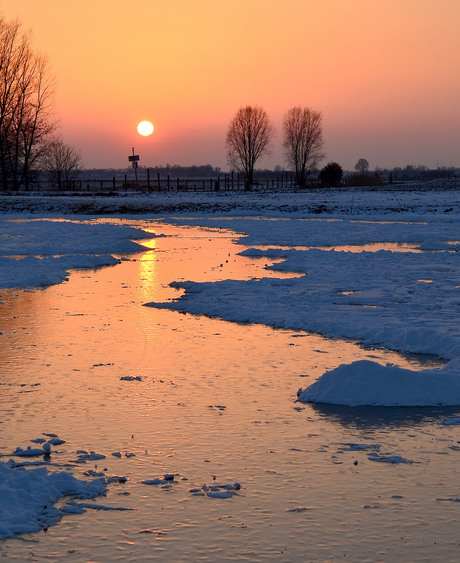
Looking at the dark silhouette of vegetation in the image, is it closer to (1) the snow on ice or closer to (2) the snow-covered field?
(2) the snow-covered field

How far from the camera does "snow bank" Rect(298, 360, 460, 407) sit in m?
7.16

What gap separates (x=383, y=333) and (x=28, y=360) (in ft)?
14.0

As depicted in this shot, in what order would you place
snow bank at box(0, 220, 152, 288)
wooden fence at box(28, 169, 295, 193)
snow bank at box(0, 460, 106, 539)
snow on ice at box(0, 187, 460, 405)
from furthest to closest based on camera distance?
wooden fence at box(28, 169, 295, 193), snow bank at box(0, 220, 152, 288), snow on ice at box(0, 187, 460, 405), snow bank at box(0, 460, 106, 539)

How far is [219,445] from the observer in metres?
5.95

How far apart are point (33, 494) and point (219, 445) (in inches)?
60.2

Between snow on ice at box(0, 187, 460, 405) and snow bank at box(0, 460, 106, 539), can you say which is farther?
snow on ice at box(0, 187, 460, 405)

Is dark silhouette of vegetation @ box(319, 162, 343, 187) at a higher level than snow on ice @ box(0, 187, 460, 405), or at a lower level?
higher

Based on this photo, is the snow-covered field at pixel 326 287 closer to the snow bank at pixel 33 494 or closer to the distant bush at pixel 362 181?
the snow bank at pixel 33 494

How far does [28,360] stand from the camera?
858cm

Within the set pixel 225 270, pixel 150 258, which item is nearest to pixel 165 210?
pixel 150 258

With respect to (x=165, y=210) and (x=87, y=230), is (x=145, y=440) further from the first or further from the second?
(x=165, y=210)

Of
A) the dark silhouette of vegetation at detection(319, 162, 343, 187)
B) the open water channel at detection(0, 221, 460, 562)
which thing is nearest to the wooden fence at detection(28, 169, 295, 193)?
the dark silhouette of vegetation at detection(319, 162, 343, 187)

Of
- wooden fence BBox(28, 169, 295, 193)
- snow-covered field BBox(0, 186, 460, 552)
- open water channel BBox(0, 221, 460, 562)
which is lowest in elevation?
open water channel BBox(0, 221, 460, 562)

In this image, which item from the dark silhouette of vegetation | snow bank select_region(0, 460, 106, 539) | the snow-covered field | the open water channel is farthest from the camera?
the dark silhouette of vegetation
